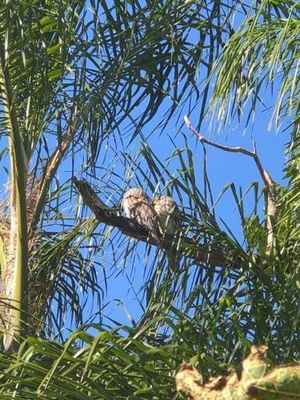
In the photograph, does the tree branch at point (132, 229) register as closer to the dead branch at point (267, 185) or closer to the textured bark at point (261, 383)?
the dead branch at point (267, 185)

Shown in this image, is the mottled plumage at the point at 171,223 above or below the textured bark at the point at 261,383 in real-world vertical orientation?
above

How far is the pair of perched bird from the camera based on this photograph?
15.2 feet

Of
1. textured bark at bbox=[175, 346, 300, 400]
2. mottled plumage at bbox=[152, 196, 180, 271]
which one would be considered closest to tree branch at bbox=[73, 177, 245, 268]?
mottled plumage at bbox=[152, 196, 180, 271]

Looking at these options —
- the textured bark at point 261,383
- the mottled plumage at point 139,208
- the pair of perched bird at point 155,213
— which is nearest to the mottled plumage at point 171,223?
the pair of perched bird at point 155,213

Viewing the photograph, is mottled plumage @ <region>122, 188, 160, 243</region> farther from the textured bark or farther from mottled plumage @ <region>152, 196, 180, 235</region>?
the textured bark

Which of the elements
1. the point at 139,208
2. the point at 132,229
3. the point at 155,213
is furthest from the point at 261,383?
the point at 139,208

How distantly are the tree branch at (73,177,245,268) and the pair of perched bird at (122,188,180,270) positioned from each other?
0.11 feet

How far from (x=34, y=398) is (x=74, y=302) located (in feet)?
7.79

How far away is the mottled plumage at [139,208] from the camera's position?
16.8 ft

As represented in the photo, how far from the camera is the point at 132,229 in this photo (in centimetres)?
494

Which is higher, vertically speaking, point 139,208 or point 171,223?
point 139,208

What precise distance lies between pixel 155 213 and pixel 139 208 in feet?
1.16

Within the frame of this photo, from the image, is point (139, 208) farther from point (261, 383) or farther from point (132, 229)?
point (261, 383)

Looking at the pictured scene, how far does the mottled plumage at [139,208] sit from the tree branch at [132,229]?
77mm
